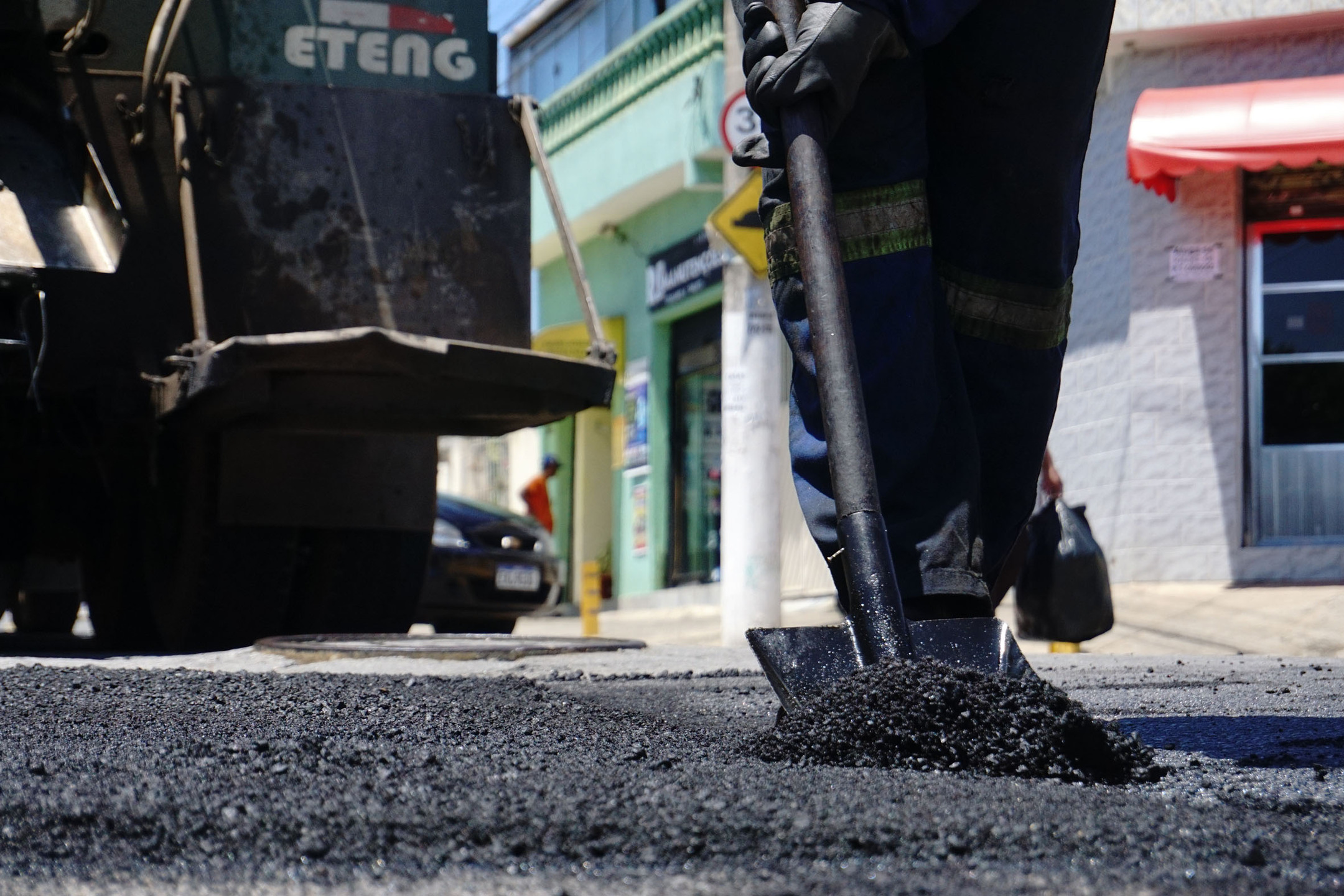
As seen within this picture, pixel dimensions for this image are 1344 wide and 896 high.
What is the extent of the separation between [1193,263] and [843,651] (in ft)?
30.9

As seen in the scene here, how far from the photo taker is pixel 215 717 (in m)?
2.51

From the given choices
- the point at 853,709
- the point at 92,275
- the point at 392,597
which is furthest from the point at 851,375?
the point at 392,597

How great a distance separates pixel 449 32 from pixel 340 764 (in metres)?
3.79

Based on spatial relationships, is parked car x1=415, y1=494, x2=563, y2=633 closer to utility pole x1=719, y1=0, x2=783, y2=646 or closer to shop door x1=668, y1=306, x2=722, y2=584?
utility pole x1=719, y1=0, x2=783, y2=646

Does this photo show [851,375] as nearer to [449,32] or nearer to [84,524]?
[449,32]

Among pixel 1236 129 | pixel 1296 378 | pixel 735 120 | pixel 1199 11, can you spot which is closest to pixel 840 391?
pixel 735 120

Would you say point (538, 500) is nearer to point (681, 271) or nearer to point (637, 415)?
point (637, 415)

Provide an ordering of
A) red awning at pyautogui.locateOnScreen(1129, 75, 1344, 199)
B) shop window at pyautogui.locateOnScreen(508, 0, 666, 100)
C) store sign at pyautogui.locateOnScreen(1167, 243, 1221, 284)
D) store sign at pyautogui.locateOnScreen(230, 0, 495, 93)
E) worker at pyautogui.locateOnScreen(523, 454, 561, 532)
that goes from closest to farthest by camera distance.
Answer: store sign at pyautogui.locateOnScreen(230, 0, 495, 93), red awning at pyautogui.locateOnScreen(1129, 75, 1344, 199), store sign at pyautogui.locateOnScreen(1167, 243, 1221, 284), worker at pyautogui.locateOnScreen(523, 454, 561, 532), shop window at pyautogui.locateOnScreen(508, 0, 666, 100)

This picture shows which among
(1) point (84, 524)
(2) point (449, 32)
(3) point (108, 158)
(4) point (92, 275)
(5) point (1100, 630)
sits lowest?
(5) point (1100, 630)

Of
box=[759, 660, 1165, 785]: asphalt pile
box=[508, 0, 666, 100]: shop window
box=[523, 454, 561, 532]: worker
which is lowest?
box=[759, 660, 1165, 785]: asphalt pile

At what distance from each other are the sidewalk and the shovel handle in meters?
4.91

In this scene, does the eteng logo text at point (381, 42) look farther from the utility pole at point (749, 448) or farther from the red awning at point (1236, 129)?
the red awning at point (1236, 129)

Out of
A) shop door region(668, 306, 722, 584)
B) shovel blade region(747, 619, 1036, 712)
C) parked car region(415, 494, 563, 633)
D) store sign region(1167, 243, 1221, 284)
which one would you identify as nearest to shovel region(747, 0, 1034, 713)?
shovel blade region(747, 619, 1036, 712)

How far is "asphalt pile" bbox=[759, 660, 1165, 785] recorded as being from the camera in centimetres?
193
